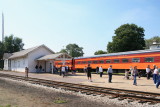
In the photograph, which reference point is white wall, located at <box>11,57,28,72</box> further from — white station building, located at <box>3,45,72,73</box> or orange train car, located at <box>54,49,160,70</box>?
orange train car, located at <box>54,49,160,70</box>

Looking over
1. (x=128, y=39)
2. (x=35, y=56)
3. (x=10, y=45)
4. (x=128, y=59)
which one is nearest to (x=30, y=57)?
(x=35, y=56)

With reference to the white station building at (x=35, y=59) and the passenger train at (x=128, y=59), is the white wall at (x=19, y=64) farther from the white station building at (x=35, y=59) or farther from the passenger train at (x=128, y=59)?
the passenger train at (x=128, y=59)

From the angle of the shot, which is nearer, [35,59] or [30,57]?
[30,57]

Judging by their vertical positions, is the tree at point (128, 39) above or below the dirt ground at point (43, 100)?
above

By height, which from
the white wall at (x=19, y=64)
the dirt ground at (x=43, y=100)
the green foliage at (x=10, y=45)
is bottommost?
the dirt ground at (x=43, y=100)

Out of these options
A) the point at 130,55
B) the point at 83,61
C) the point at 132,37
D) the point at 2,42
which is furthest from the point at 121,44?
the point at 2,42

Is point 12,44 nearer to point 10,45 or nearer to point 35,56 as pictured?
point 10,45

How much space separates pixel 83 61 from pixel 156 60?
1663cm

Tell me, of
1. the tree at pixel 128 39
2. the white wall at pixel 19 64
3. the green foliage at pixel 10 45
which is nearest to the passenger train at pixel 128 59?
the white wall at pixel 19 64

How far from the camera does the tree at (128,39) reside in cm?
5484

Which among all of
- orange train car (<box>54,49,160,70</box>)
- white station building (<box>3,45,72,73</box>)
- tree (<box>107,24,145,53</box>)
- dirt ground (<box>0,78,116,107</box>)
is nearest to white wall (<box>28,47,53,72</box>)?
white station building (<box>3,45,72,73</box>)

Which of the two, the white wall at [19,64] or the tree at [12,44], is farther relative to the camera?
the tree at [12,44]

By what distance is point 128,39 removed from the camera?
55062mm

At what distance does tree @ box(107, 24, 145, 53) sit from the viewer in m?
54.8
